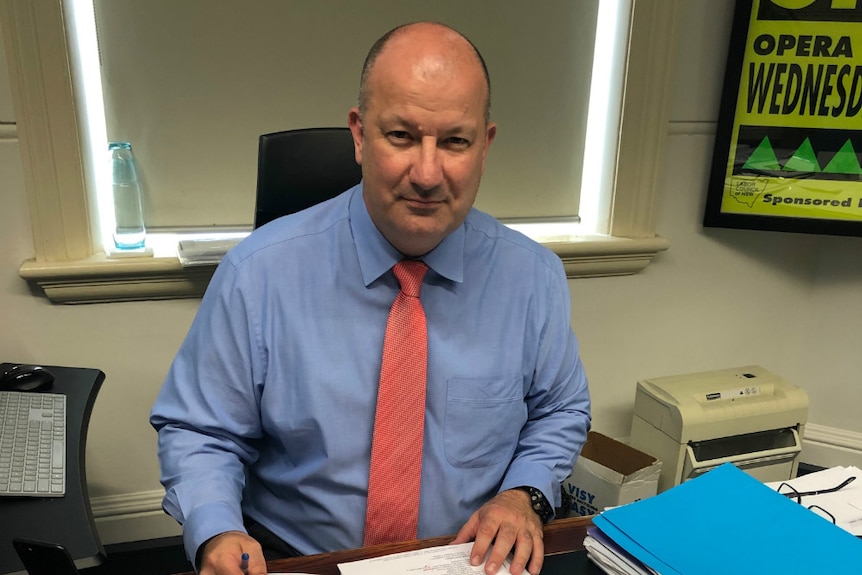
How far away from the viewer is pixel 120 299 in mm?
1951

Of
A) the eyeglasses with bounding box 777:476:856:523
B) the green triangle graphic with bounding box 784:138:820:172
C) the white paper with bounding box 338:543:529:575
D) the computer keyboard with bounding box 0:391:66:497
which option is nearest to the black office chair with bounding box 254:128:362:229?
the computer keyboard with bounding box 0:391:66:497

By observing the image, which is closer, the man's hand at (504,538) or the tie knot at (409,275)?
the man's hand at (504,538)

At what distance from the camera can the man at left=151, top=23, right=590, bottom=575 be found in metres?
1.01

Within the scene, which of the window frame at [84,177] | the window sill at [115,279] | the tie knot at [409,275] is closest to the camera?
the tie knot at [409,275]

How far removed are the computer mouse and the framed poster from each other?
2032 millimetres

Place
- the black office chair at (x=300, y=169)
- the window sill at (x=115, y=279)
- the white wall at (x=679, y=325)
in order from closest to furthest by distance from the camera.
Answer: the black office chair at (x=300, y=169), the window sill at (x=115, y=279), the white wall at (x=679, y=325)

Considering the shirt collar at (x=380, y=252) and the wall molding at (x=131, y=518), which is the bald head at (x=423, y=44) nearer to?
the shirt collar at (x=380, y=252)

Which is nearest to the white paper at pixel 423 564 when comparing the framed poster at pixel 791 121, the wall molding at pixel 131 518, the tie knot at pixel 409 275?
the tie knot at pixel 409 275

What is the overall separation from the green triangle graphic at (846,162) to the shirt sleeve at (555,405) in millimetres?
1459

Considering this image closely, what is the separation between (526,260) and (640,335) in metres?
1.41

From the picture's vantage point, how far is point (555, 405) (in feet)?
4.05

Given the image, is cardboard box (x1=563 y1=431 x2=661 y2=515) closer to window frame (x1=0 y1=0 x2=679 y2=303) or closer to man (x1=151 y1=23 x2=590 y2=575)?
window frame (x1=0 y1=0 x2=679 y2=303)

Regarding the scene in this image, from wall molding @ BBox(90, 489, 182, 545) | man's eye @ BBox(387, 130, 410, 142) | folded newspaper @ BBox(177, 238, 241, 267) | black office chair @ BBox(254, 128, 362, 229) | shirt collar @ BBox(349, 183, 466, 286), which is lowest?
wall molding @ BBox(90, 489, 182, 545)

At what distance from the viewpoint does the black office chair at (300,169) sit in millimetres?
1375
